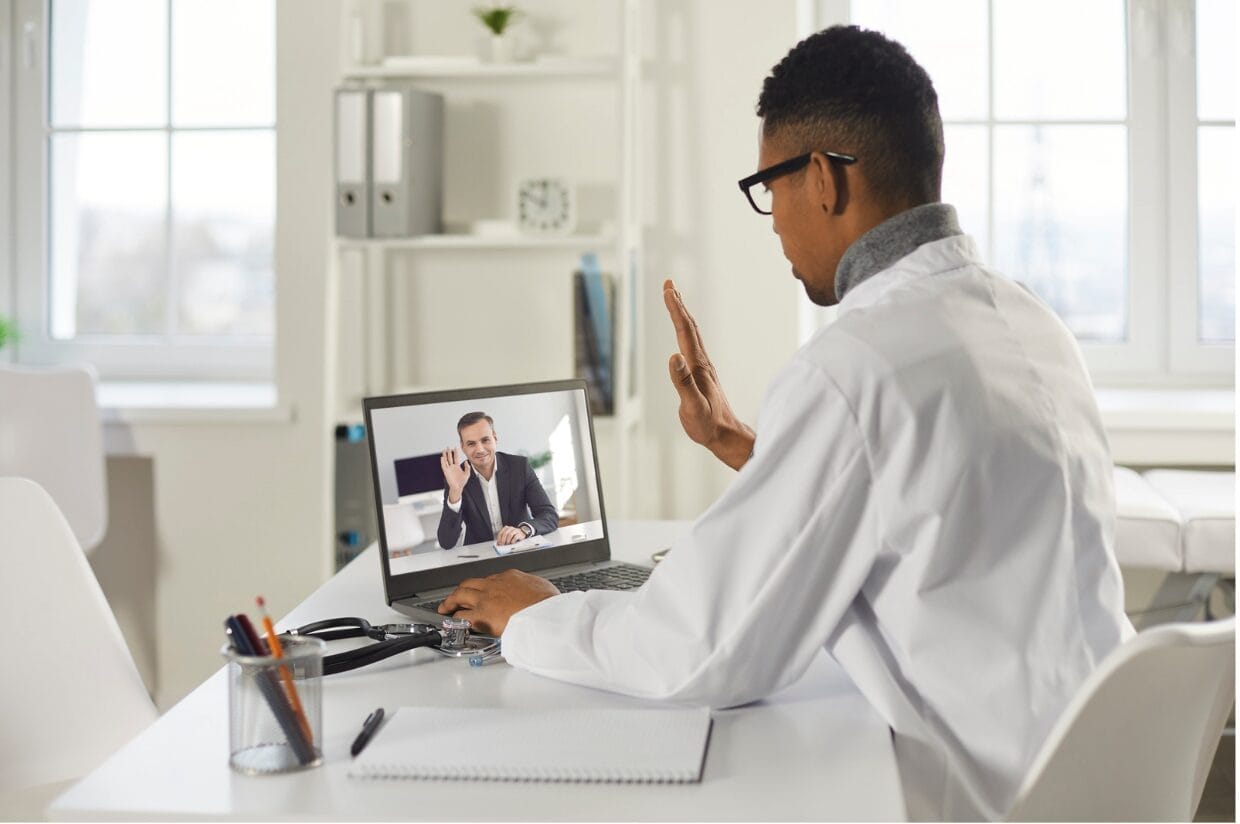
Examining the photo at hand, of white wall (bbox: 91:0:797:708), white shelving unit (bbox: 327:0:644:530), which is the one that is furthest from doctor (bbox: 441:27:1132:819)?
white wall (bbox: 91:0:797:708)

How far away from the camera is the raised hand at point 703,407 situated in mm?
1714

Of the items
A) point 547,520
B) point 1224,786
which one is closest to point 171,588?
point 547,520

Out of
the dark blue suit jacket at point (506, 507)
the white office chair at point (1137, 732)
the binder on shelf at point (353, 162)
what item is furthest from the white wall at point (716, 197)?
the white office chair at point (1137, 732)

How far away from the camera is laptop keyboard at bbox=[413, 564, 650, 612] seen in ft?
5.52

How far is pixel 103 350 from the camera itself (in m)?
3.60

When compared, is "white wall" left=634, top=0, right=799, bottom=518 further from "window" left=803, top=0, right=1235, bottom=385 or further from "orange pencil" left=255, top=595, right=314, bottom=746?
"orange pencil" left=255, top=595, right=314, bottom=746

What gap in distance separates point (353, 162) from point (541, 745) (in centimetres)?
209

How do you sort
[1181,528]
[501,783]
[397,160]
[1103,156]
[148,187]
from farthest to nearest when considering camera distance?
1. [148,187]
2. [1103,156]
3. [397,160]
4. [1181,528]
5. [501,783]

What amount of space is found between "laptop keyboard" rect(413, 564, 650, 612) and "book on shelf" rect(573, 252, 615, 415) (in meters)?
1.28

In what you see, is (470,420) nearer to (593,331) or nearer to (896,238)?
(896,238)

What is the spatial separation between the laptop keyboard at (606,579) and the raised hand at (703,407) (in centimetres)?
19

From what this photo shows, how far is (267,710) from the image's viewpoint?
1.09m

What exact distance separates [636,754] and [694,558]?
181 mm

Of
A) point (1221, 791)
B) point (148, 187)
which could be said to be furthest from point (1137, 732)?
point (148, 187)
